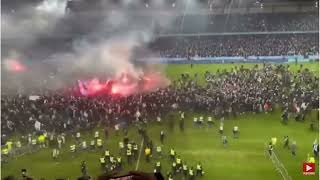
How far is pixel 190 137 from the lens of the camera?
18250 mm

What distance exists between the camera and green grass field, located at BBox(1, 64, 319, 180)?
1579 centimetres

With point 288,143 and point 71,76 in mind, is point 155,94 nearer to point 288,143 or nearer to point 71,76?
point 71,76

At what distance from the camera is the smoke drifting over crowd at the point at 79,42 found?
872 inches

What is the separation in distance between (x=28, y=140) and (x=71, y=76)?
5.76 meters

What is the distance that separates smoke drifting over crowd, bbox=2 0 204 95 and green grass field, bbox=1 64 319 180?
14.5 feet

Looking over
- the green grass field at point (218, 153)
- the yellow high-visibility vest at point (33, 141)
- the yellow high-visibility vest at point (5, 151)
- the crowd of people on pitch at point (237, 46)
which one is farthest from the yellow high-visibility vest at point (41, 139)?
the crowd of people on pitch at point (237, 46)

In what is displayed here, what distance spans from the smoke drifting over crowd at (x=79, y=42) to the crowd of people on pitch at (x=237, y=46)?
1.26 metres

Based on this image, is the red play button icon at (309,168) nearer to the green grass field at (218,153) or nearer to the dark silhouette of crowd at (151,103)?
the green grass field at (218,153)

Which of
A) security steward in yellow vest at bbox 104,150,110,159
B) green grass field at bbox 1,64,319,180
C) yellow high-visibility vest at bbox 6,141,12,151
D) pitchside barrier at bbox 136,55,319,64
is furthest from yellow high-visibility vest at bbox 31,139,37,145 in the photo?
pitchside barrier at bbox 136,55,319,64

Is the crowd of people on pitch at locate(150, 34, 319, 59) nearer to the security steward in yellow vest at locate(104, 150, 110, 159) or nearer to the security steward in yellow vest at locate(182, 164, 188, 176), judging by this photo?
the security steward in yellow vest at locate(104, 150, 110, 159)

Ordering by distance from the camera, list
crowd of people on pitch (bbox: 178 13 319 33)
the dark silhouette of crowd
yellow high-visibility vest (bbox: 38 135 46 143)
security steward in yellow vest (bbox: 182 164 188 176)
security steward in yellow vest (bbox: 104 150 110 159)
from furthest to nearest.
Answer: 1. crowd of people on pitch (bbox: 178 13 319 33)
2. the dark silhouette of crowd
3. yellow high-visibility vest (bbox: 38 135 46 143)
4. security steward in yellow vest (bbox: 104 150 110 159)
5. security steward in yellow vest (bbox: 182 164 188 176)

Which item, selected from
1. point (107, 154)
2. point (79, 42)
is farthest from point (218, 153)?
point (79, 42)

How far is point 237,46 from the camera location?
29312mm

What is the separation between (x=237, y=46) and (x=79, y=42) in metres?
8.96
